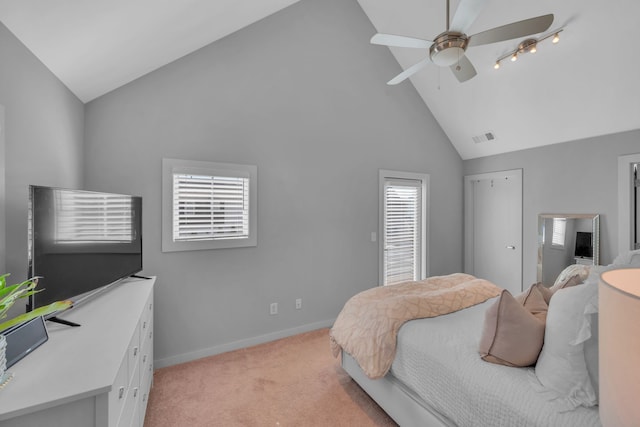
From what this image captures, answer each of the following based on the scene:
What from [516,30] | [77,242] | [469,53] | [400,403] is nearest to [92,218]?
[77,242]

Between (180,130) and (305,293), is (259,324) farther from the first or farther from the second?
(180,130)

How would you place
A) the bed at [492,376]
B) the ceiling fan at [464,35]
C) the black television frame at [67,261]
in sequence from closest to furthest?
the bed at [492,376] < the black television frame at [67,261] < the ceiling fan at [464,35]

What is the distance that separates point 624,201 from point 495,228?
4.96ft

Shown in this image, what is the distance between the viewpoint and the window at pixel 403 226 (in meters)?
4.04

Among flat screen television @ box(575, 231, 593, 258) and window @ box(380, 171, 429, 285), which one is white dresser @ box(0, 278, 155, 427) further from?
flat screen television @ box(575, 231, 593, 258)

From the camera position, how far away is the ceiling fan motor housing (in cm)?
192

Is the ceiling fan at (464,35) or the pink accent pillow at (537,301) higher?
the ceiling fan at (464,35)

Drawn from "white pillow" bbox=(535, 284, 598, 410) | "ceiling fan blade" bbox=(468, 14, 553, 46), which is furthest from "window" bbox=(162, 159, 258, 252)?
"white pillow" bbox=(535, 284, 598, 410)

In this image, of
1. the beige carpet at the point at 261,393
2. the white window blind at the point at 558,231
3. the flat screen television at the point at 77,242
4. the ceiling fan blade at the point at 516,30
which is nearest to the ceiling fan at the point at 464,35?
the ceiling fan blade at the point at 516,30

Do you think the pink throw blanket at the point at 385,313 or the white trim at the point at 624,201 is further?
the white trim at the point at 624,201

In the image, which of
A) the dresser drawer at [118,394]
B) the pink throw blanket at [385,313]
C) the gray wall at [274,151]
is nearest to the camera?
the dresser drawer at [118,394]

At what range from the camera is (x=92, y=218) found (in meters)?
1.75

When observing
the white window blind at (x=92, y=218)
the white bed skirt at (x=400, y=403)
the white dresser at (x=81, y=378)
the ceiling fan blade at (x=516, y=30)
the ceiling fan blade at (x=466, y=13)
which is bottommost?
the white bed skirt at (x=400, y=403)

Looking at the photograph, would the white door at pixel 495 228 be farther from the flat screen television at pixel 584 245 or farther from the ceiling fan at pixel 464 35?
the ceiling fan at pixel 464 35
